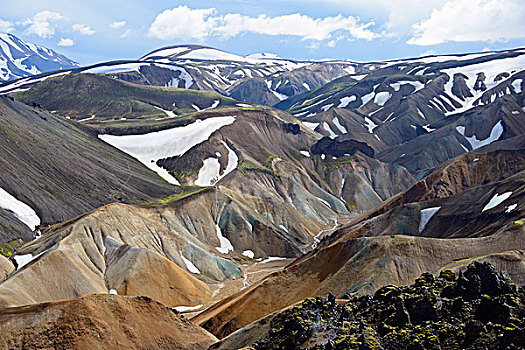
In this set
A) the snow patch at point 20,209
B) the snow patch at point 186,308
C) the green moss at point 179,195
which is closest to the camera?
the snow patch at point 186,308

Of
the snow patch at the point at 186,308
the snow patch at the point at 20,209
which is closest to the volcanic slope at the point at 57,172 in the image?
the snow patch at the point at 20,209

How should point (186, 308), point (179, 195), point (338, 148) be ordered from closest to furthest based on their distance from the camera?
1. point (186, 308)
2. point (179, 195)
3. point (338, 148)

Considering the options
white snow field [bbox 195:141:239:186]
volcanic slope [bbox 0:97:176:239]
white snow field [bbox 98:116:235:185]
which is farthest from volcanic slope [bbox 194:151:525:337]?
white snow field [bbox 98:116:235:185]

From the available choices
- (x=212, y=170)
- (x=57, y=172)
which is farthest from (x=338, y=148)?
(x=57, y=172)

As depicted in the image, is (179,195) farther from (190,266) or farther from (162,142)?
(162,142)

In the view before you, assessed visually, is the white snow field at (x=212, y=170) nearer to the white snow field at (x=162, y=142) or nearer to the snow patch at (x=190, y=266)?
the white snow field at (x=162, y=142)

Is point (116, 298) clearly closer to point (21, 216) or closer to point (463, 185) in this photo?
point (21, 216)

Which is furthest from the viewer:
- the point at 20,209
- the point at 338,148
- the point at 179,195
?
the point at 338,148
